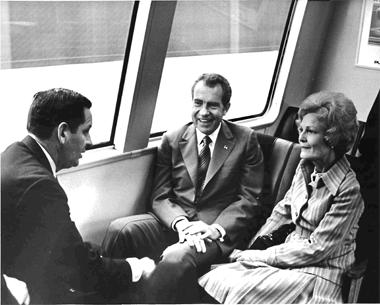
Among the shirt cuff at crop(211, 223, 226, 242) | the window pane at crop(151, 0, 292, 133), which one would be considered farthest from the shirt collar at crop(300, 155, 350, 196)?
the window pane at crop(151, 0, 292, 133)

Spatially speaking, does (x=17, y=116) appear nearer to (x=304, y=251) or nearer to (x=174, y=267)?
→ (x=174, y=267)

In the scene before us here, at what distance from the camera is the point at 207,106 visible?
2.99 m

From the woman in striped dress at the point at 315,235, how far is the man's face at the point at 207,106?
1.87 ft

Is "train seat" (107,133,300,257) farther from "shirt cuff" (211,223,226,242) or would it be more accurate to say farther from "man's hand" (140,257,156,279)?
"man's hand" (140,257,156,279)

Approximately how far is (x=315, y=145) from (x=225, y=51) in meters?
1.77

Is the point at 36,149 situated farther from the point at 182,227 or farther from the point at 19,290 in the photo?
the point at 182,227

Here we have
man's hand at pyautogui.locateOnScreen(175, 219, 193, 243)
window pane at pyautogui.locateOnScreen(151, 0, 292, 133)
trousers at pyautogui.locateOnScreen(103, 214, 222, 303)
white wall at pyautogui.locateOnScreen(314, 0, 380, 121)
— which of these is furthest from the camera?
white wall at pyautogui.locateOnScreen(314, 0, 380, 121)

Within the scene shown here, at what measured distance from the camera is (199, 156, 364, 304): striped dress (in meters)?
2.42

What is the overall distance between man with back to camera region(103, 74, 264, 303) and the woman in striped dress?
0.25 m

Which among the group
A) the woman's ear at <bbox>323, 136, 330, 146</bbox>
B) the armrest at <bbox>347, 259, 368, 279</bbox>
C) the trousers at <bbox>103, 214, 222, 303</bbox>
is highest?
the woman's ear at <bbox>323, 136, 330, 146</bbox>

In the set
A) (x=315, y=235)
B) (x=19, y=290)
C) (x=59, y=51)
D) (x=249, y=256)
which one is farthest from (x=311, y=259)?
(x=59, y=51)

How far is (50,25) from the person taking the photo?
273 centimetres

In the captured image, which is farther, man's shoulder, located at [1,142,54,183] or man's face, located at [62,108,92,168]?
man's face, located at [62,108,92,168]

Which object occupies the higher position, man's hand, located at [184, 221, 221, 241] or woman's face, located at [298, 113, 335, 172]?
woman's face, located at [298, 113, 335, 172]
